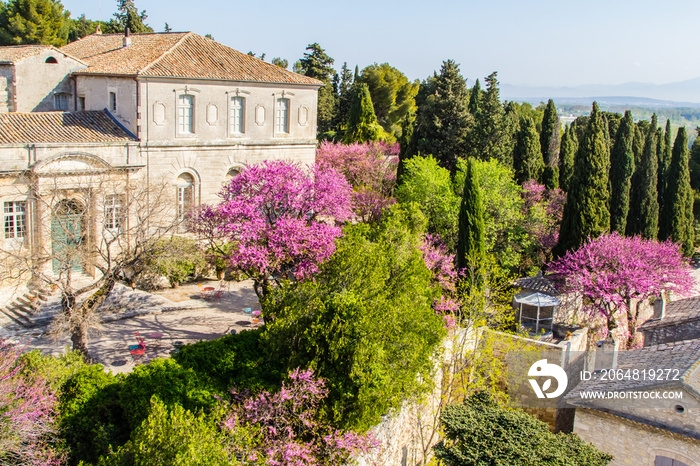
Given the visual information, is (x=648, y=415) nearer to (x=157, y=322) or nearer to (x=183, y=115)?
(x=157, y=322)

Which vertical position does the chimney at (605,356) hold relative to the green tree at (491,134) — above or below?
below

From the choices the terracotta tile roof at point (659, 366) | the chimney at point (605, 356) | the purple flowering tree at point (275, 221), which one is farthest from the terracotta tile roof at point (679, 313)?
the purple flowering tree at point (275, 221)

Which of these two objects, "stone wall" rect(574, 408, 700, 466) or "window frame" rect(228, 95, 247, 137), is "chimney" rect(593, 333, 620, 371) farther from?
"window frame" rect(228, 95, 247, 137)

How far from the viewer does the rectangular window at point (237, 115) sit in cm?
2958

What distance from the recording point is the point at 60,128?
25.3 m

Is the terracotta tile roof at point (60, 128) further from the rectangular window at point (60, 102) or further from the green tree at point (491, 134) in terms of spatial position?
the green tree at point (491, 134)

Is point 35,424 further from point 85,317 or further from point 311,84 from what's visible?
point 311,84

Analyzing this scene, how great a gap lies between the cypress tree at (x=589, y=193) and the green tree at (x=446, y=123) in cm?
1004

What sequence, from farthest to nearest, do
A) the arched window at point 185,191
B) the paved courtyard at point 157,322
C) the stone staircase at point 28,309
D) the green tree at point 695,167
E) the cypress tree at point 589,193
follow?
the green tree at point 695,167, the arched window at point 185,191, the cypress tree at point 589,193, the stone staircase at point 28,309, the paved courtyard at point 157,322

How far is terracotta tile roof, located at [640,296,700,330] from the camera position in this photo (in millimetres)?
26297

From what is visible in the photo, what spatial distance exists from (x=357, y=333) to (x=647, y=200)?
1108 inches

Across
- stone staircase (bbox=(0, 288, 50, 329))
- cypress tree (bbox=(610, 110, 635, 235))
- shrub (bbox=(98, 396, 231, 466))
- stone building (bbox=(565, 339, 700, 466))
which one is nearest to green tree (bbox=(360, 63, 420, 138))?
cypress tree (bbox=(610, 110, 635, 235))

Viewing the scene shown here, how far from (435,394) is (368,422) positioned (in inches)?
188

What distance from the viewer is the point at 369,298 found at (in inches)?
569
